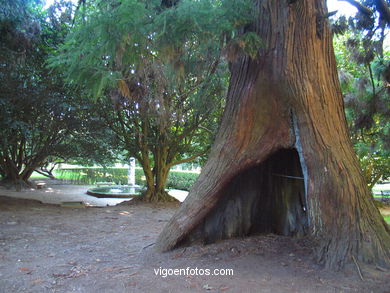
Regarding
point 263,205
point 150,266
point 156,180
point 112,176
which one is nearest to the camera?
point 150,266

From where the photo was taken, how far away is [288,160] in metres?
5.29

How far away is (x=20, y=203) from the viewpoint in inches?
423

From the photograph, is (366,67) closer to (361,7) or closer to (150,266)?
(361,7)

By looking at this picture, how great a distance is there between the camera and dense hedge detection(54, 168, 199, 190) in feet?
85.8

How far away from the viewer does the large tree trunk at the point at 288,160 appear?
13.0 ft

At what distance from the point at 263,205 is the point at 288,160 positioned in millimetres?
803

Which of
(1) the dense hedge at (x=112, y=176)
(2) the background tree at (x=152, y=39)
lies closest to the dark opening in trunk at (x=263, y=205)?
(2) the background tree at (x=152, y=39)

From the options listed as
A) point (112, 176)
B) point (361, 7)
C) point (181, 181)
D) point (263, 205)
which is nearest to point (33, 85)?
point (263, 205)

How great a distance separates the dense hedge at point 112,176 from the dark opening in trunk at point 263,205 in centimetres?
1942

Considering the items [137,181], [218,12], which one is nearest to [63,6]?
[218,12]

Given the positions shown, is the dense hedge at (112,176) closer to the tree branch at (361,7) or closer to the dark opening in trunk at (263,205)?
the dark opening in trunk at (263,205)

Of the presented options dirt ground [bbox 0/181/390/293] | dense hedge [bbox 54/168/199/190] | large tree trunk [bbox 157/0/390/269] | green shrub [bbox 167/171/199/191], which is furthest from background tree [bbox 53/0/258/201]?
dense hedge [bbox 54/168/199/190]

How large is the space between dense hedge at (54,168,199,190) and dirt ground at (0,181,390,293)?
18886mm

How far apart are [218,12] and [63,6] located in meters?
7.41
